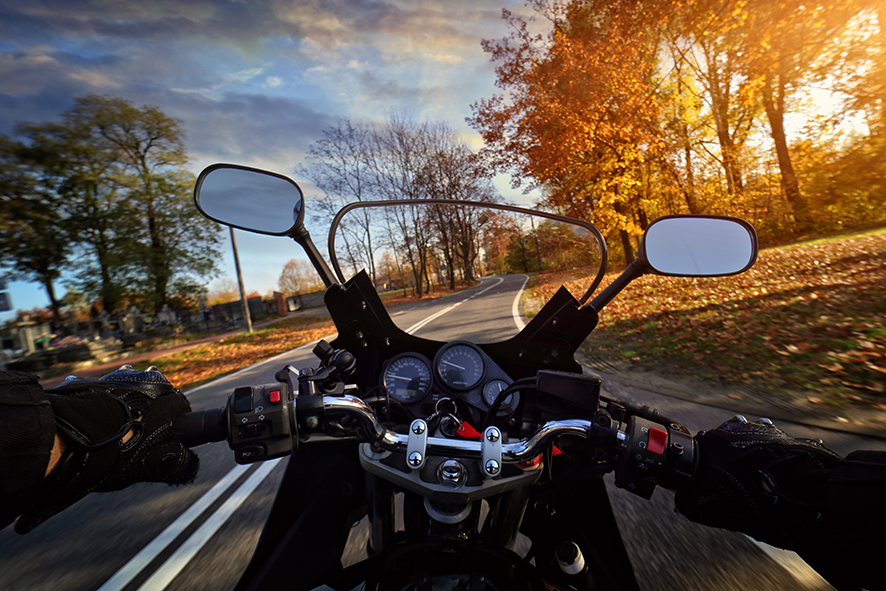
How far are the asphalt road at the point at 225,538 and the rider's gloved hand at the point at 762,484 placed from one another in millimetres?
881

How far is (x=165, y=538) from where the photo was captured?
243 cm

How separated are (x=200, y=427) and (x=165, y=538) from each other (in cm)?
199

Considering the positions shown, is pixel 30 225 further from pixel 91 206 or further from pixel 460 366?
pixel 460 366

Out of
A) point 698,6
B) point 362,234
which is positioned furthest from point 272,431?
point 698,6

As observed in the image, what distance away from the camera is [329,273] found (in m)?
1.52

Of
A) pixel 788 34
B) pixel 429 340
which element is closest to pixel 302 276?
pixel 429 340

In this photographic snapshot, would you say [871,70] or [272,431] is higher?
[871,70]

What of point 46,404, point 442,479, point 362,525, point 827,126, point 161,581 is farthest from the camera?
point 827,126

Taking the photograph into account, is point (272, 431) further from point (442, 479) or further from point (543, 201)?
point (543, 201)

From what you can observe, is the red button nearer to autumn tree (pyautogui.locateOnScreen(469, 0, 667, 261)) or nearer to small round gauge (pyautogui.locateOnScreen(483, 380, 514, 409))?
small round gauge (pyautogui.locateOnScreen(483, 380, 514, 409))

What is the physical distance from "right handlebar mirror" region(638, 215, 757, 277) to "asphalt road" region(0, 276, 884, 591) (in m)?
0.51

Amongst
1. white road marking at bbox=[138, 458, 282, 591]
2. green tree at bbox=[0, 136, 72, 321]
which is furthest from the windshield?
green tree at bbox=[0, 136, 72, 321]

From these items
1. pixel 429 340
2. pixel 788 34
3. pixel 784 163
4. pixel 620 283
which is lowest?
pixel 429 340

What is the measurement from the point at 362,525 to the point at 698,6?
1223 centimetres
